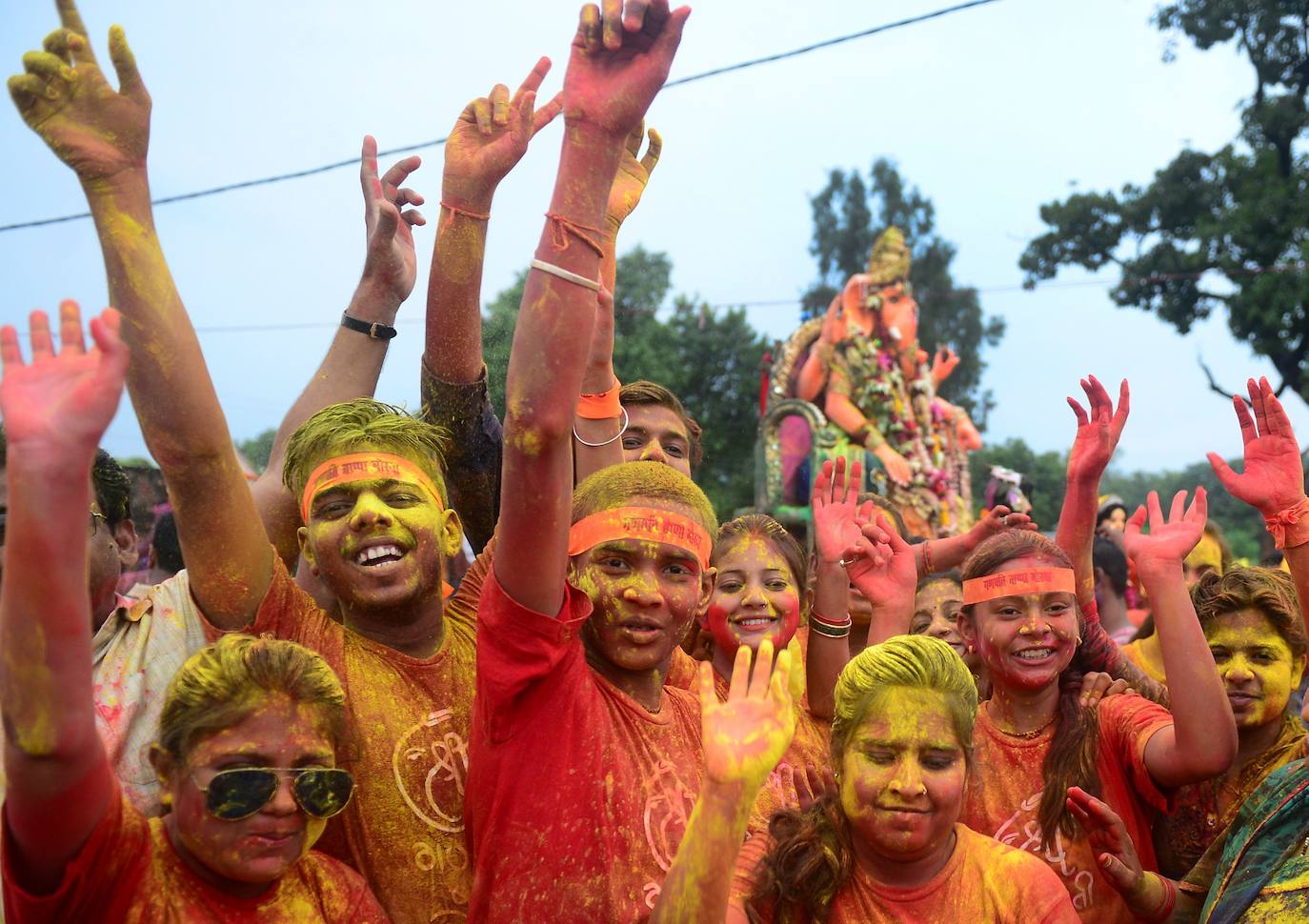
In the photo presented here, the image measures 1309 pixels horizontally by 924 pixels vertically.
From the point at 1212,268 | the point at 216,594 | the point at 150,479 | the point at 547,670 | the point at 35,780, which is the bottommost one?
the point at 35,780

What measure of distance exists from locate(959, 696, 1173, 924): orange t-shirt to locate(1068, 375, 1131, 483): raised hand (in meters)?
0.77

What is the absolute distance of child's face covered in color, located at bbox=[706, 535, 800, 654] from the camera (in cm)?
347

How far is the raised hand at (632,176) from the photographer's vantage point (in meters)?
3.69

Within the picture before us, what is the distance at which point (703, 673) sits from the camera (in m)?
2.36

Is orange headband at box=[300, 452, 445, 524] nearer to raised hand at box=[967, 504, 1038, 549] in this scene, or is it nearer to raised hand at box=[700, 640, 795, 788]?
raised hand at box=[700, 640, 795, 788]

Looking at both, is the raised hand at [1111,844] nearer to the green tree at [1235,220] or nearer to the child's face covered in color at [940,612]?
the child's face covered in color at [940,612]

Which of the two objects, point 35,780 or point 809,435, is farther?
point 809,435

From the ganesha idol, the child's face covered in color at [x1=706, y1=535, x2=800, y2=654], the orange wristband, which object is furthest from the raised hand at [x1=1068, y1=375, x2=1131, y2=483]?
the ganesha idol

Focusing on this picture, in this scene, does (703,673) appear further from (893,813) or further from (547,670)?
(893,813)

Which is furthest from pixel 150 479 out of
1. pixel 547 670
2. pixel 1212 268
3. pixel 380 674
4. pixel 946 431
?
pixel 1212 268

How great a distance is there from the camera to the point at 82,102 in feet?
8.11

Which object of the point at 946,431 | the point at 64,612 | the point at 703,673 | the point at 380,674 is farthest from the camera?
the point at 946,431

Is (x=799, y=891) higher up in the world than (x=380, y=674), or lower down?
lower down

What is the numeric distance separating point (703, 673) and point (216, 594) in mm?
1109
